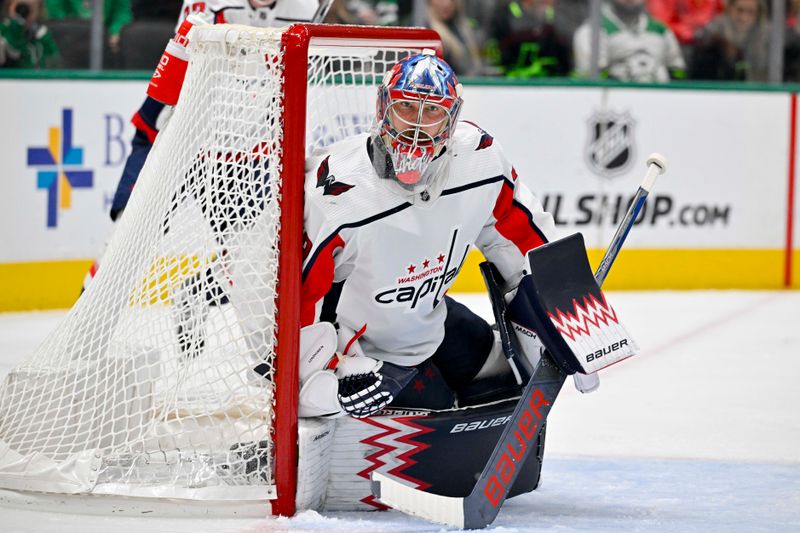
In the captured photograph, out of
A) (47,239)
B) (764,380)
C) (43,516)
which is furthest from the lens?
(47,239)

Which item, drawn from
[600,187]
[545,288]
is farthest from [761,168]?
[545,288]

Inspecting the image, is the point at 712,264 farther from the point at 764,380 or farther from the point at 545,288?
the point at 545,288

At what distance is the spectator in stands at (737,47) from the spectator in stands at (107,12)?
7.92 feet

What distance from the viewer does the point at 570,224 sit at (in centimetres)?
526

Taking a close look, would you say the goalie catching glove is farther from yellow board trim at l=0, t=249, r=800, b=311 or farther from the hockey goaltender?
yellow board trim at l=0, t=249, r=800, b=311

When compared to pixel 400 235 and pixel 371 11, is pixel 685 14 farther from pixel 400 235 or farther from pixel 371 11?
pixel 400 235

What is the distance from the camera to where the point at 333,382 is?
2.38 m

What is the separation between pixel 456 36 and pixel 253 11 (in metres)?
2.00

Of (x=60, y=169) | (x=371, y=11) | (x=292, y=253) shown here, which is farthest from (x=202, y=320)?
(x=371, y=11)

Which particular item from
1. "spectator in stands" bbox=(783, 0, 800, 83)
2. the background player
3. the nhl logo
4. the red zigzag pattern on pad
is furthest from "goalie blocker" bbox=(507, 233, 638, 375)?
"spectator in stands" bbox=(783, 0, 800, 83)

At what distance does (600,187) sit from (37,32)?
2245 millimetres

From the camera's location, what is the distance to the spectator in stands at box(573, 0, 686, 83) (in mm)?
5512

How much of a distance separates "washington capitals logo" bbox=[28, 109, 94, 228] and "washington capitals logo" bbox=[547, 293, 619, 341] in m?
2.66

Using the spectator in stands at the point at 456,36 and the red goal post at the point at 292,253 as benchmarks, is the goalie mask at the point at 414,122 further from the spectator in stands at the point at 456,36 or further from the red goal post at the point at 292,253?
the spectator in stands at the point at 456,36
